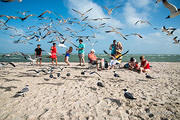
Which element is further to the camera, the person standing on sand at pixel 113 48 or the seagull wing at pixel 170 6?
the person standing on sand at pixel 113 48

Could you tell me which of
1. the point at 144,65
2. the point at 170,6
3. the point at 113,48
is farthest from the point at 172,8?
the point at 113,48

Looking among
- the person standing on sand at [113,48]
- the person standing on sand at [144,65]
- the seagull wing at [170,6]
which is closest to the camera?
the seagull wing at [170,6]

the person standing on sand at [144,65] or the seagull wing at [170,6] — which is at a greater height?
the seagull wing at [170,6]

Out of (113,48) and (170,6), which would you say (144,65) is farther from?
(170,6)

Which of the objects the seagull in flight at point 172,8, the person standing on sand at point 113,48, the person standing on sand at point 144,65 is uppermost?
the seagull in flight at point 172,8

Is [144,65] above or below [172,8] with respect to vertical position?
below

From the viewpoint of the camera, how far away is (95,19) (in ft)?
18.1

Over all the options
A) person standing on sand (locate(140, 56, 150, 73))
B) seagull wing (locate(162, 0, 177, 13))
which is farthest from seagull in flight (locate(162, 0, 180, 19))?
person standing on sand (locate(140, 56, 150, 73))

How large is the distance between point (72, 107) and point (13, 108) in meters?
1.55

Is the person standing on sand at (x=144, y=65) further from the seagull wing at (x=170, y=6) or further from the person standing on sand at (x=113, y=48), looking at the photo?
the seagull wing at (x=170, y=6)

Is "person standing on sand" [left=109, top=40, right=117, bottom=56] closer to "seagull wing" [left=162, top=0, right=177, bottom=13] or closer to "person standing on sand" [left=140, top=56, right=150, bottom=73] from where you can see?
"person standing on sand" [left=140, top=56, right=150, bottom=73]

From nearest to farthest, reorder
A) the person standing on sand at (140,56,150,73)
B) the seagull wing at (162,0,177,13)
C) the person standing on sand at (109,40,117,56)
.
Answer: the seagull wing at (162,0,177,13), the person standing on sand at (140,56,150,73), the person standing on sand at (109,40,117,56)

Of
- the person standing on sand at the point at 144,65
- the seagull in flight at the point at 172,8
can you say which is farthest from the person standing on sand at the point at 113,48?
the seagull in flight at the point at 172,8

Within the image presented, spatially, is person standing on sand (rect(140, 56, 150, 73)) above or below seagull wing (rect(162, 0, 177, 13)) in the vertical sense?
below
